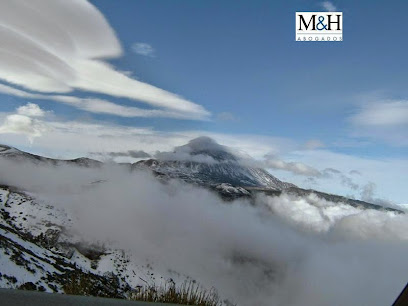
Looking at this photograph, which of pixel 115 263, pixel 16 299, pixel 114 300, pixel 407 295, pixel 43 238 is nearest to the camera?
pixel 407 295

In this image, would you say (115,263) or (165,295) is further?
(115,263)

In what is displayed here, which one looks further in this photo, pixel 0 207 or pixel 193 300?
pixel 0 207

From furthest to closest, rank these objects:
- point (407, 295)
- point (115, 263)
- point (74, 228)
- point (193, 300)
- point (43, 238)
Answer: point (74, 228), point (115, 263), point (43, 238), point (193, 300), point (407, 295)

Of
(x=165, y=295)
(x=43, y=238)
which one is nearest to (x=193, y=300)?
(x=165, y=295)

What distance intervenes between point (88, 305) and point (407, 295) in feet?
9.10

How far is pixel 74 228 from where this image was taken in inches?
7293

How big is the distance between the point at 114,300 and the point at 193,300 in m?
2.23

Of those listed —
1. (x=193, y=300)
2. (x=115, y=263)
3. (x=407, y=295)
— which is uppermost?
(x=407, y=295)

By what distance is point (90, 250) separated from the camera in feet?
538

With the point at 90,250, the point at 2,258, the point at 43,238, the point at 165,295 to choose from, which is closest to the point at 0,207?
the point at 43,238

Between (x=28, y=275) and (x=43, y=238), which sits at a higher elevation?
(x=28, y=275)

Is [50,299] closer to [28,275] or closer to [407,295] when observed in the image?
[407,295]

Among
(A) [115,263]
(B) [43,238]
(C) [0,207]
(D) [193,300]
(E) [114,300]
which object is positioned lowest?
(A) [115,263]

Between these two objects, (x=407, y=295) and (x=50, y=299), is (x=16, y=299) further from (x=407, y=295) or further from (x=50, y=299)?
(x=407, y=295)
